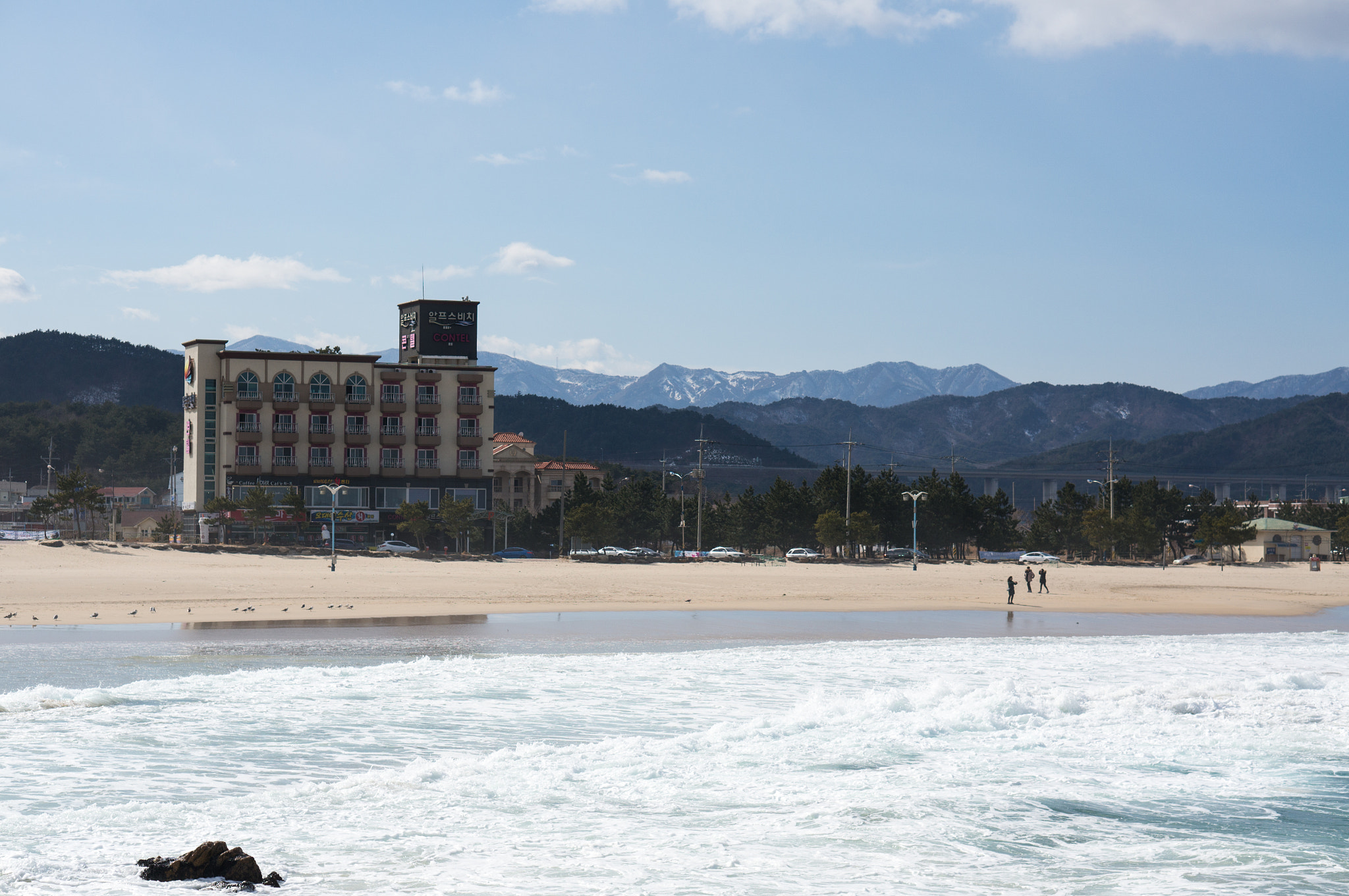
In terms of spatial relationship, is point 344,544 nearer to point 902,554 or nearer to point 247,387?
point 247,387

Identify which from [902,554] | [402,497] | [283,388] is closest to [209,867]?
[402,497]

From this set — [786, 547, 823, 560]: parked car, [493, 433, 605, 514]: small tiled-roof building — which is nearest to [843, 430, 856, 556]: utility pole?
[786, 547, 823, 560]: parked car

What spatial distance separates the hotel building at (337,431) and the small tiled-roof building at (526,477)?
39254 millimetres

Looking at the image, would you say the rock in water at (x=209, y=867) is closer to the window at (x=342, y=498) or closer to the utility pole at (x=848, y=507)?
the utility pole at (x=848, y=507)

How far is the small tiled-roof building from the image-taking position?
530 ft

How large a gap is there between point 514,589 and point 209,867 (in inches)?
1876

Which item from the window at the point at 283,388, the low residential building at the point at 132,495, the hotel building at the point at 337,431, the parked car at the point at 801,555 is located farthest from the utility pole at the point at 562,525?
the low residential building at the point at 132,495

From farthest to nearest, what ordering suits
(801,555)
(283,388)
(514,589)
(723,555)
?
(283,388), (801,555), (723,555), (514,589)

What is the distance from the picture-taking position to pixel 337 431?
117 m

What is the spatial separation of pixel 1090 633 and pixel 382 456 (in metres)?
89.9

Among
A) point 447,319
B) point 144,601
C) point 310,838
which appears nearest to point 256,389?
point 447,319

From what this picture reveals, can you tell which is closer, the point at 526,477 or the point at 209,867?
the point at 209,867

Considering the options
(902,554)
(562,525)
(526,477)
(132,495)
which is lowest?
(902,554)

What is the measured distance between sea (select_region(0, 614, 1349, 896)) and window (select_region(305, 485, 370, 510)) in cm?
8482
